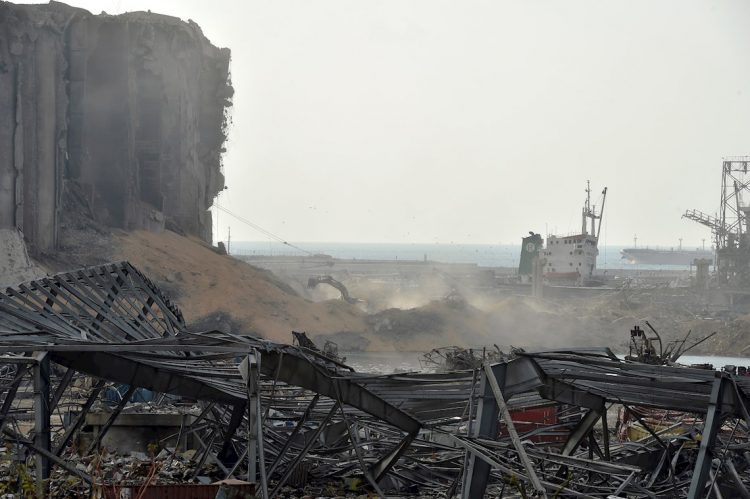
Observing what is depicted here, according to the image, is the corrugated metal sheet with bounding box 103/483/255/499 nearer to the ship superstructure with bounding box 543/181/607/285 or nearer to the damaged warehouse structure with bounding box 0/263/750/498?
the damaged warehouse structure with bounding box 0/263/750/498

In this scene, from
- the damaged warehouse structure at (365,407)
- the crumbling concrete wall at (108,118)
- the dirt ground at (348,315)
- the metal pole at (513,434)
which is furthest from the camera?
the dirt ground at (348,315)

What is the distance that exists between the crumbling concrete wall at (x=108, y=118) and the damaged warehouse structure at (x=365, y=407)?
116ft

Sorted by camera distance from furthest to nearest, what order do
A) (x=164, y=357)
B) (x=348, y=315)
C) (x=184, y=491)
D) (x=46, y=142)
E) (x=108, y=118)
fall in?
1. (x=348, y=315)
2. (x=108, y=118)
3. (x=46, y=142)
4. (x=164, y=357)
5. (x=184, y=491)

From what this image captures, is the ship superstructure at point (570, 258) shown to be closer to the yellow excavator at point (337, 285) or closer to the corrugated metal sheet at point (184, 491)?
the yellow excavator at point (337, 285)

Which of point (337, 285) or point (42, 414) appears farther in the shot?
point (337, 285)

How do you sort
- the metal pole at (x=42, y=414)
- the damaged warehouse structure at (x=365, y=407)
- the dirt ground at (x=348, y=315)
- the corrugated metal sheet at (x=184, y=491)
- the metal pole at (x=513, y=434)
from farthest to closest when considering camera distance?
1. the dirt ground at (x=348, y=315)
2. the metal pole at (x=42, y=414)
3. the damaged warehouse structure at (x=365, y=407)
4. the corrugated metal sheet at (x=184, y=491)
5. the metal pole at (x=513, y=434)

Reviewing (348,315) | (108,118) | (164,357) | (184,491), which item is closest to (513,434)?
(184,491)

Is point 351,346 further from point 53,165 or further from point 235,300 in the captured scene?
point 53,165

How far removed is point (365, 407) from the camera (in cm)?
1538

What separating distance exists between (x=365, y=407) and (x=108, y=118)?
5387 cm

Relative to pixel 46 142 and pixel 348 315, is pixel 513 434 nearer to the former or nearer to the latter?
pixel 46 142

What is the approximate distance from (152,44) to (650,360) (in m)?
48.8

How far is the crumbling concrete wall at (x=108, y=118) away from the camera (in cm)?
5244

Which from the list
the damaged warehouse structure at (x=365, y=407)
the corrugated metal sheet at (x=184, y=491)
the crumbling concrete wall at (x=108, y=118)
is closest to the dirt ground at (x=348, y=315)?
the crumbling concrete wall at (x=108, y=118)
